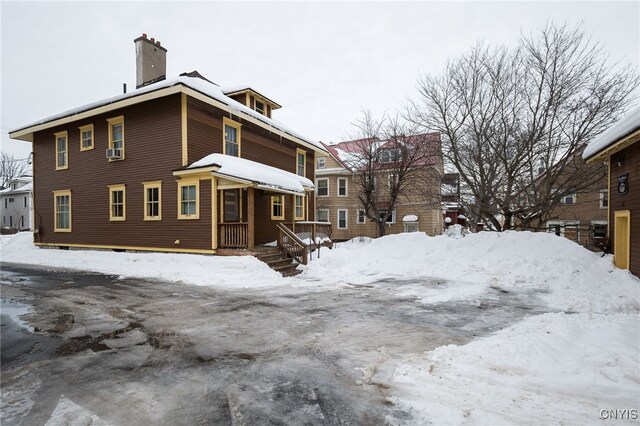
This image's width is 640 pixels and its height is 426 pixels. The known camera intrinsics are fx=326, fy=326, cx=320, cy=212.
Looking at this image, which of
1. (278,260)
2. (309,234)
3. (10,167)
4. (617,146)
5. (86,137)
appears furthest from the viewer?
(10,167)

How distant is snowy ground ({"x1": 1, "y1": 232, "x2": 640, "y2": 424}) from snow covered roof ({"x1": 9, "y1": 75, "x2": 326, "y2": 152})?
654 centimetres

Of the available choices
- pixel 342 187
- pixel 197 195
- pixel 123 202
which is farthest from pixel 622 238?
pixel 342 187

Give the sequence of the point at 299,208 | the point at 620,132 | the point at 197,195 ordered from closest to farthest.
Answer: the point at 620,132
the point at 197,195
the point at 299,208

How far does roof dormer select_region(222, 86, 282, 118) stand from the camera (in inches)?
696

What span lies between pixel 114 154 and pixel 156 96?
3.68 meters

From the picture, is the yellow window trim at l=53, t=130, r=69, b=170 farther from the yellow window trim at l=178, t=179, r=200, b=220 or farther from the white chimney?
the yellow window trim at l=178, t=179, r=200, b=220

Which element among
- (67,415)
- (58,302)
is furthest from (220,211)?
(67,415)

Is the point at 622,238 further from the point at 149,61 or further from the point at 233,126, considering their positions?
the point at 149,61

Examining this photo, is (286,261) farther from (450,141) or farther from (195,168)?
(450,141)

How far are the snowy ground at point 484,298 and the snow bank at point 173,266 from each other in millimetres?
50

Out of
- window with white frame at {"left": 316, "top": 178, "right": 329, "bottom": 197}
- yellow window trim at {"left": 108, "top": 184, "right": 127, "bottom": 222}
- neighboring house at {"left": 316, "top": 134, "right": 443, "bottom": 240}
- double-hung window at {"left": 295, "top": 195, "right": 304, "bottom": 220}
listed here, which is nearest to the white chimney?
yellow window trim at {"left": 108, "top": 184, "right": 127, "bottom": 222}

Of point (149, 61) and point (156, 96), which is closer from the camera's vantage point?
point (156, 96)

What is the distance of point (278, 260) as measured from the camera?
1274 centimetres

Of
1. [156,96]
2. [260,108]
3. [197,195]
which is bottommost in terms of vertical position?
[197,195]
